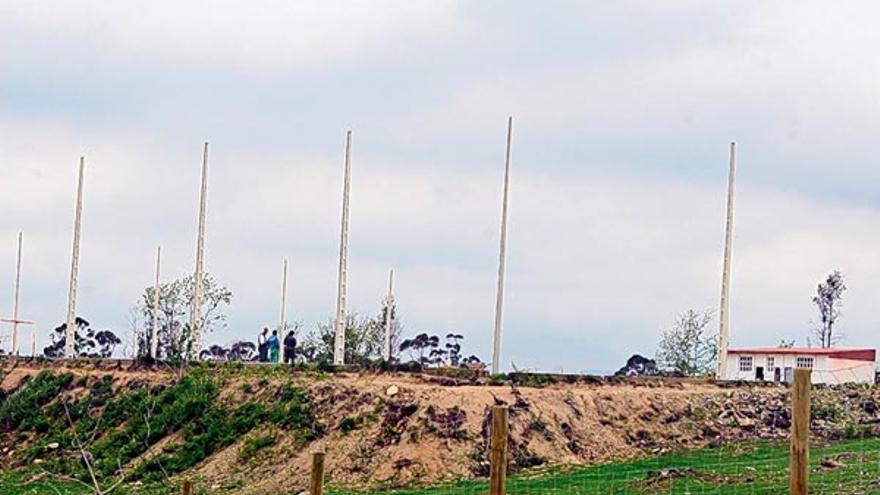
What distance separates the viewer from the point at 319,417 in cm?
3412

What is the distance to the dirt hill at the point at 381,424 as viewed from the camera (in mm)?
31344

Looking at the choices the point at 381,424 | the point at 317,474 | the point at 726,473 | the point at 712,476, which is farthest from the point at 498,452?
the point at 381,424

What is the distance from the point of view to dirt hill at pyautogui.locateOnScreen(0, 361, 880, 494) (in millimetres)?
31344

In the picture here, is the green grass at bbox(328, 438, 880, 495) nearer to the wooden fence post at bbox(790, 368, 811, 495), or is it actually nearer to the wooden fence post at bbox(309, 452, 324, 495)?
the wooden fence post at bbox(309, 452, 324, 495)

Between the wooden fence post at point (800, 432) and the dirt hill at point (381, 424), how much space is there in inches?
887

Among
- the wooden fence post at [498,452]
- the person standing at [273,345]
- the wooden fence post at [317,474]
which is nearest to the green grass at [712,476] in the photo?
the wooden fence post at [317,474]

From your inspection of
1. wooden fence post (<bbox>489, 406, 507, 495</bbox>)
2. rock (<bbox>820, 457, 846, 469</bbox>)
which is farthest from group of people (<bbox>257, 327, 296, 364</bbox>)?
wooden fence post (<bbox>489, 406, 507, 495</bbox>)

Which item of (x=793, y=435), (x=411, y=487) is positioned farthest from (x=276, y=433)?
(x=793, y=435)

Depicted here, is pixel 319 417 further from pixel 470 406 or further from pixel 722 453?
pixel 722 453

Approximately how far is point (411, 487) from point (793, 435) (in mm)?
21909

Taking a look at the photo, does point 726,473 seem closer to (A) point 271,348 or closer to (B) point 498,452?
(B) point 498,452

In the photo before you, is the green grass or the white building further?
the white building

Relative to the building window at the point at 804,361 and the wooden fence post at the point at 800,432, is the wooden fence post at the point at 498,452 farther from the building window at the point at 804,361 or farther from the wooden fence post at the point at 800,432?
the building window at the point at 804,361

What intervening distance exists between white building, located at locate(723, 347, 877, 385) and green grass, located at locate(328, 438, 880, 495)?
18189 millimetres
